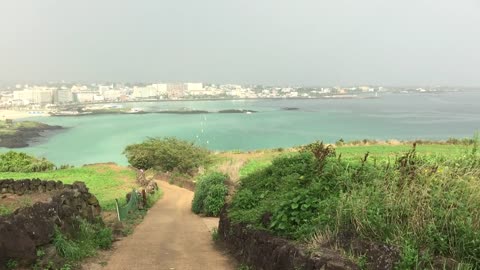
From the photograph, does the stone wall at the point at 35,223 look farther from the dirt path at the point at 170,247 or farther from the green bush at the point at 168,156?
the green bush at the point at 168,156

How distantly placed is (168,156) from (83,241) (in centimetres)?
2854

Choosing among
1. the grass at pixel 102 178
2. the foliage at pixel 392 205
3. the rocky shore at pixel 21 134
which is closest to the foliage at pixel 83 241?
the foliage at pixel 392 205

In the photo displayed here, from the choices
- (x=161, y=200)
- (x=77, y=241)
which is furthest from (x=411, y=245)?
(x=161, y=200)

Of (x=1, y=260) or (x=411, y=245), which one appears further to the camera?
(x=1, y=260)

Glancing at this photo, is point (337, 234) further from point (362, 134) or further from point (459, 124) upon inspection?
point (459, 124)

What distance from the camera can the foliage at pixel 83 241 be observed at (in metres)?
9.39

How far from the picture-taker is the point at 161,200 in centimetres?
2405

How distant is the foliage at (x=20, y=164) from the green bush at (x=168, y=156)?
782 cm

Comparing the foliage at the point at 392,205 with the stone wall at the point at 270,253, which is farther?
the stone wall at the point at 270,253

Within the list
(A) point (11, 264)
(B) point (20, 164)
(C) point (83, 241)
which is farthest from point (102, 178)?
(A) point (11, 264)

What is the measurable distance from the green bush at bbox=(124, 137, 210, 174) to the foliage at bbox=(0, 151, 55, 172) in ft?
25.6

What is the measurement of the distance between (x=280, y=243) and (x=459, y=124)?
4915 inches

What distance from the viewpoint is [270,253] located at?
798 centimetres

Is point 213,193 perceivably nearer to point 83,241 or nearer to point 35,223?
point 83,241
